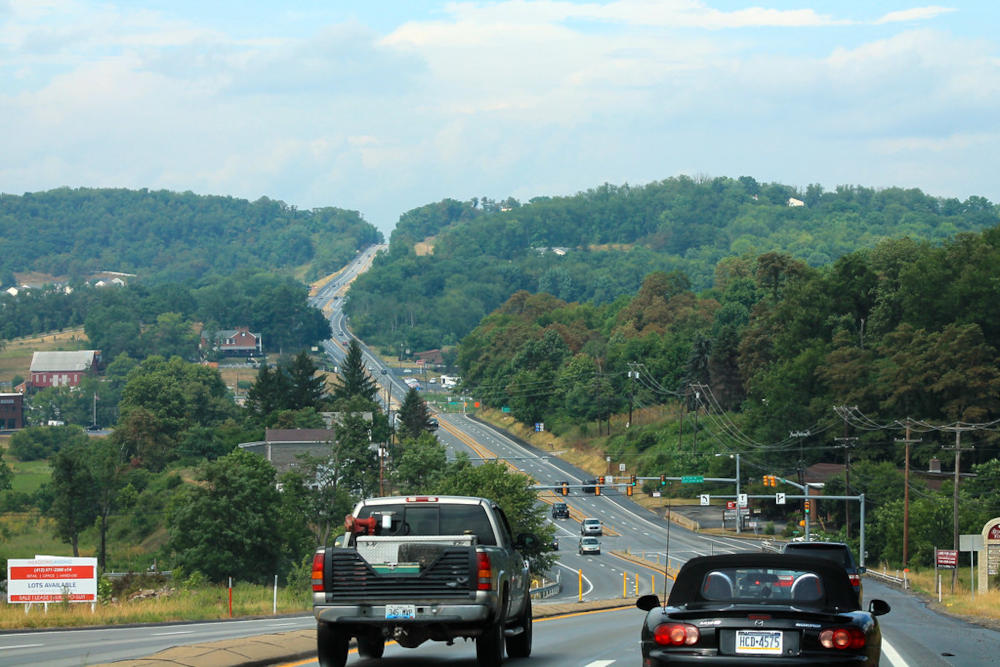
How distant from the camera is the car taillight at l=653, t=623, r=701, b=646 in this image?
11109mm

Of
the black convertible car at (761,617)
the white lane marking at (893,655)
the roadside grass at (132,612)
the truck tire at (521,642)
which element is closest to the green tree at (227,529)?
the roadside grass at (132,612)

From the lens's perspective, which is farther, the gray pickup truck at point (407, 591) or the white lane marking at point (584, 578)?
the white lane marking at point (584, 578)

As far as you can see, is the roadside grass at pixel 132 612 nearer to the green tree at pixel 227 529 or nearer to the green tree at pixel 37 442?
the green tree at pixel 227 529

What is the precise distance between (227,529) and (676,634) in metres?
65.7

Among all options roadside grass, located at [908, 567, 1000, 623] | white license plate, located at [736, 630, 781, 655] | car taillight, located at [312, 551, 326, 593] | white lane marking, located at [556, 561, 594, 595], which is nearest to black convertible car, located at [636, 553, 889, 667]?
white license plate, located at [736, 630, 781, 655]

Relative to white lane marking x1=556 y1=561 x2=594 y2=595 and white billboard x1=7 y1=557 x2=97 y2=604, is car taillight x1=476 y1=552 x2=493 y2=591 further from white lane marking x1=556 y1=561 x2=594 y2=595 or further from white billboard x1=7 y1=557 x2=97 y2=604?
white lane marking x1=556 y1=561 x2=594 y2=595

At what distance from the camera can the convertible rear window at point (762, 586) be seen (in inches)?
457

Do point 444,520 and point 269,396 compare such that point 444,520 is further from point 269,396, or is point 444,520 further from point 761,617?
point 269,396

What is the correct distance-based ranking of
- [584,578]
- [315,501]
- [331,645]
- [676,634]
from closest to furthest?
[676,634], [331,645], [584,578], [315,501]

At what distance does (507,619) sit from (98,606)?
14.8 m

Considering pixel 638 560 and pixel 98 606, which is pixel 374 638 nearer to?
pixel 98 606

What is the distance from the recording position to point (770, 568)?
39.0 feet

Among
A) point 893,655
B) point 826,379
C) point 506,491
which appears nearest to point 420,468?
point 506,491

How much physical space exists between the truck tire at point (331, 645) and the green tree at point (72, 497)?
292 feet
